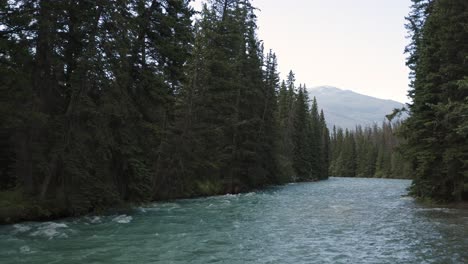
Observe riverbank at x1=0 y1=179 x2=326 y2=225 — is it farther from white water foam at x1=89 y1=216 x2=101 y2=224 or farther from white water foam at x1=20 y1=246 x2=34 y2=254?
white water foam at x1=20 y1=246 x2=34 y2=254

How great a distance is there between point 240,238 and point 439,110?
14.3 metres

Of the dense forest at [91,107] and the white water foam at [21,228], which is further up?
the dense forest at [91,107]

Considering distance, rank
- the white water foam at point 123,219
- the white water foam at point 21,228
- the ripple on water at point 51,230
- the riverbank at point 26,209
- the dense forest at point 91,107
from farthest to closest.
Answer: the white water foam at point 123,219
the dense forest at point 91,107
the riverbank at point 26,209
the white water foam at point 21,228
the ripple on water at point 51,230

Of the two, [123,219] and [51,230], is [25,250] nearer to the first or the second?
[51,230]

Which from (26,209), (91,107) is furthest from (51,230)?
(91,107)

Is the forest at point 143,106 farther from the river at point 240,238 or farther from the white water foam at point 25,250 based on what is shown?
the white water foam at point 25,250

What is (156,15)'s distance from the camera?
22609 millimetres

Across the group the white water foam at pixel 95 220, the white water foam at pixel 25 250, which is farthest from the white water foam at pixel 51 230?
the white water foam at pixel 25 250

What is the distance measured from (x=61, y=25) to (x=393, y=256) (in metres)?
15.6

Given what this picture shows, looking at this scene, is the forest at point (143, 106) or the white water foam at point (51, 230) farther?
the forest at point (143, 106)

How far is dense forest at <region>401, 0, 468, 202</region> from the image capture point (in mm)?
22594

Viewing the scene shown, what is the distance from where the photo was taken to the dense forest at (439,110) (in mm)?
22594

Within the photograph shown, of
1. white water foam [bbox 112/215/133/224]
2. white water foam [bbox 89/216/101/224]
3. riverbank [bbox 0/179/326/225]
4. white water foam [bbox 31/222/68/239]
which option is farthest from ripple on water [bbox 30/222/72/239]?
white water foam [bbox 112/215/133/224]

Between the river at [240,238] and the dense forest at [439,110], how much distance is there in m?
4.25
